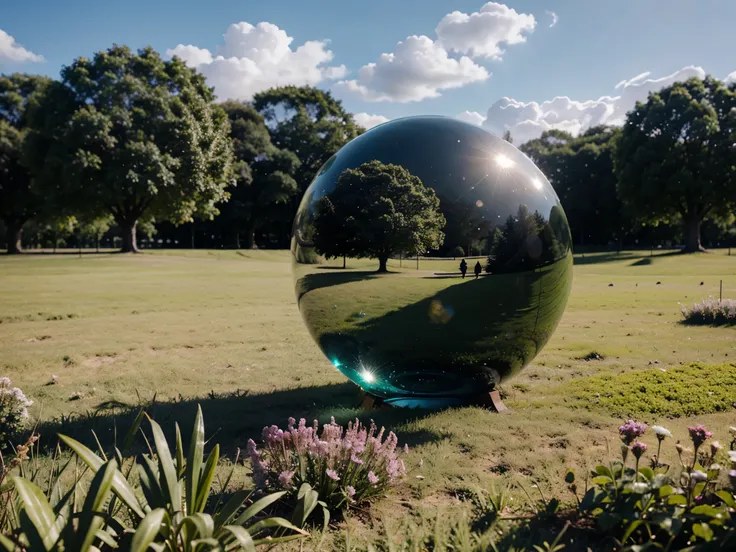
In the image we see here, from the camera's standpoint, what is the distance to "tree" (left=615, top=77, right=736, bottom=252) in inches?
1720

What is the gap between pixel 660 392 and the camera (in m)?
7.08

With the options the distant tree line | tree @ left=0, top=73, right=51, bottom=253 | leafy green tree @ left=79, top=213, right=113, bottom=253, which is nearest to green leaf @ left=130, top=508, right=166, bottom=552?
the distant tree line

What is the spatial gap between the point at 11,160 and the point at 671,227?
7983 cm

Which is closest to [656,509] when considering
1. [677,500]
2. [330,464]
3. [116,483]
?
[677,500]

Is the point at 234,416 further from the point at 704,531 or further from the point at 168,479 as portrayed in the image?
the point at 704,531

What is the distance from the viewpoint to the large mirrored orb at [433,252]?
5359 mm

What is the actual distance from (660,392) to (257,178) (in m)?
57.6

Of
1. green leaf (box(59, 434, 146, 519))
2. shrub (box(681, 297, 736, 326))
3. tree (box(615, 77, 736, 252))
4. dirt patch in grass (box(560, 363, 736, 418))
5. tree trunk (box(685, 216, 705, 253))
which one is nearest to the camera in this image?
green leaf (box(59, 434, 146, 519))

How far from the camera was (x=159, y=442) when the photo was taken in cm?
323

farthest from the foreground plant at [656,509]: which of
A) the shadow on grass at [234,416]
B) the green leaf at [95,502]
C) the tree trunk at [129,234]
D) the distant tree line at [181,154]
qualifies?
the tree trunk at [129,234]

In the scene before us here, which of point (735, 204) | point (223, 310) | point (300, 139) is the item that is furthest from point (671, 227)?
point (223, 310)

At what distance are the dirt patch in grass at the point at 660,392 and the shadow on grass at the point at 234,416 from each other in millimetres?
2415

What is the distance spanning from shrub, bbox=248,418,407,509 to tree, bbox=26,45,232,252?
34.6 metres

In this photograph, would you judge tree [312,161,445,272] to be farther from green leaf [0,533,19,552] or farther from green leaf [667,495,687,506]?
green leaf [0,533,19,552]
